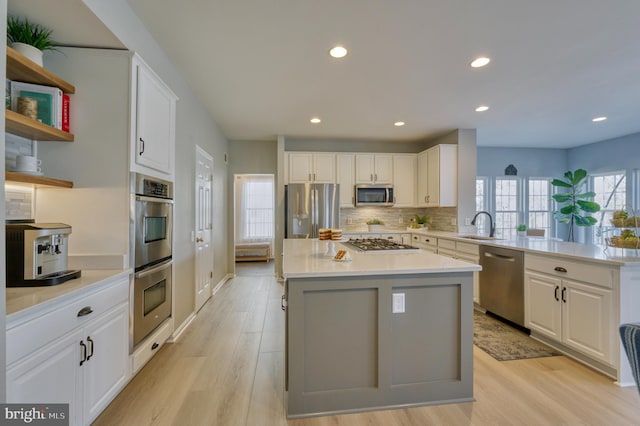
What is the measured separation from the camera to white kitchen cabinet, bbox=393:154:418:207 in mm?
5496

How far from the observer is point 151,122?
2232 millimetres

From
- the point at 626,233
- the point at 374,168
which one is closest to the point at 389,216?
the point at 374,168

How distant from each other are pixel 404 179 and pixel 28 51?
5115 mm

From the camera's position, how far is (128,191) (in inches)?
77.1

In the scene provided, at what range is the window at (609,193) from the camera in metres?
5.39

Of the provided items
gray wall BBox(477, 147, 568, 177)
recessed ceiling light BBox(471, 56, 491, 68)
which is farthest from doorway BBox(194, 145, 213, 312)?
gray wall BBox(477, 147, 568, 177)

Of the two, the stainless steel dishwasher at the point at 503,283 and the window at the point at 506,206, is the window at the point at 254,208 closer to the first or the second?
the window at the point at 506,206

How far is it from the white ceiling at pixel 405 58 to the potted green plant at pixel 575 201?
158 cm

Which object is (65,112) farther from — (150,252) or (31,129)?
(150,252)

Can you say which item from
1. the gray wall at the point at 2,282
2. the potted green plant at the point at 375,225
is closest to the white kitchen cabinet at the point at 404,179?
the potted green plant at the point at 375,225

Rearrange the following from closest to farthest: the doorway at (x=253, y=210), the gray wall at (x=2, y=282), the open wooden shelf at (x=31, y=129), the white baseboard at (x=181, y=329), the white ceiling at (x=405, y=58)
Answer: the gray wall at (x=2, y=282) → the open wooden shelf at (x=31, y=129) → the white ceiling at (x=405, y=58) → the white baseboard at (x=181, y=329) → the doorway at (x=253, y=210)

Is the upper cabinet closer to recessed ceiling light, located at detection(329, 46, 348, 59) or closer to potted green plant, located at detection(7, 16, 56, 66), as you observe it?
potted green plant, located at detection(7, 16, 56, 66)

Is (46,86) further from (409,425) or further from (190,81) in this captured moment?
(409,425)

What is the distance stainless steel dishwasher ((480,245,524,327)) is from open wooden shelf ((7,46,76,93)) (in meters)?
4.04
